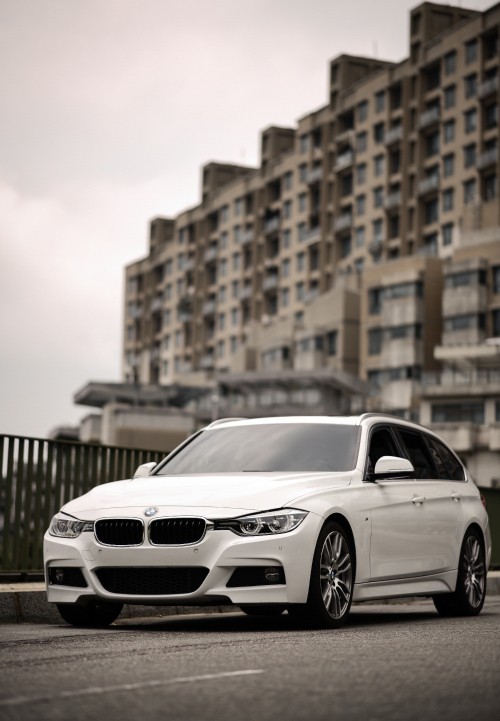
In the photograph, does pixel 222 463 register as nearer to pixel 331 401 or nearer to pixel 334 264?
pixel 331 401

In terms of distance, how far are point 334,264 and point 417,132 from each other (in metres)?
14.4

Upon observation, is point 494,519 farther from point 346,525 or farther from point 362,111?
point 362,111

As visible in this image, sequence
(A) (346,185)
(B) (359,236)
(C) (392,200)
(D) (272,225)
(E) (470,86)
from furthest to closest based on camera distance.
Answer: (D) (272,225) → (A) (346,185) → (B) (359,236) → (C) (392,200) → (E) (470,86)

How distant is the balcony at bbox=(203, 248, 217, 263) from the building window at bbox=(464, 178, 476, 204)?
139ft

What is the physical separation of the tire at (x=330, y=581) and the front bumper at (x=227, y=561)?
91mm

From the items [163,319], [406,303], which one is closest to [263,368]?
[406,303]

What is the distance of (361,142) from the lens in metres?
100

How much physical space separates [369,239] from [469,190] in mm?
11689

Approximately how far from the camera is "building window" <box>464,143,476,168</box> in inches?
3474

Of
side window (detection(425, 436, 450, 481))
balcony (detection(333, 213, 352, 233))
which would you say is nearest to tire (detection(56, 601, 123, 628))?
side window (detection(425, 436, 450, 481))

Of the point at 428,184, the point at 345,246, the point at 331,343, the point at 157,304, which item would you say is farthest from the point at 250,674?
the point at 157,304

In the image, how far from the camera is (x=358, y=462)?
10.3m

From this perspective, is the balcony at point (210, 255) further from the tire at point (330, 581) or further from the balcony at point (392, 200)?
the tire at point (330, 581)

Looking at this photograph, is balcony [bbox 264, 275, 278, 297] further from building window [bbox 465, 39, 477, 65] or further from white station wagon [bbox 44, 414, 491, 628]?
white station wagon [bbox 44, 414, 491, 628]
